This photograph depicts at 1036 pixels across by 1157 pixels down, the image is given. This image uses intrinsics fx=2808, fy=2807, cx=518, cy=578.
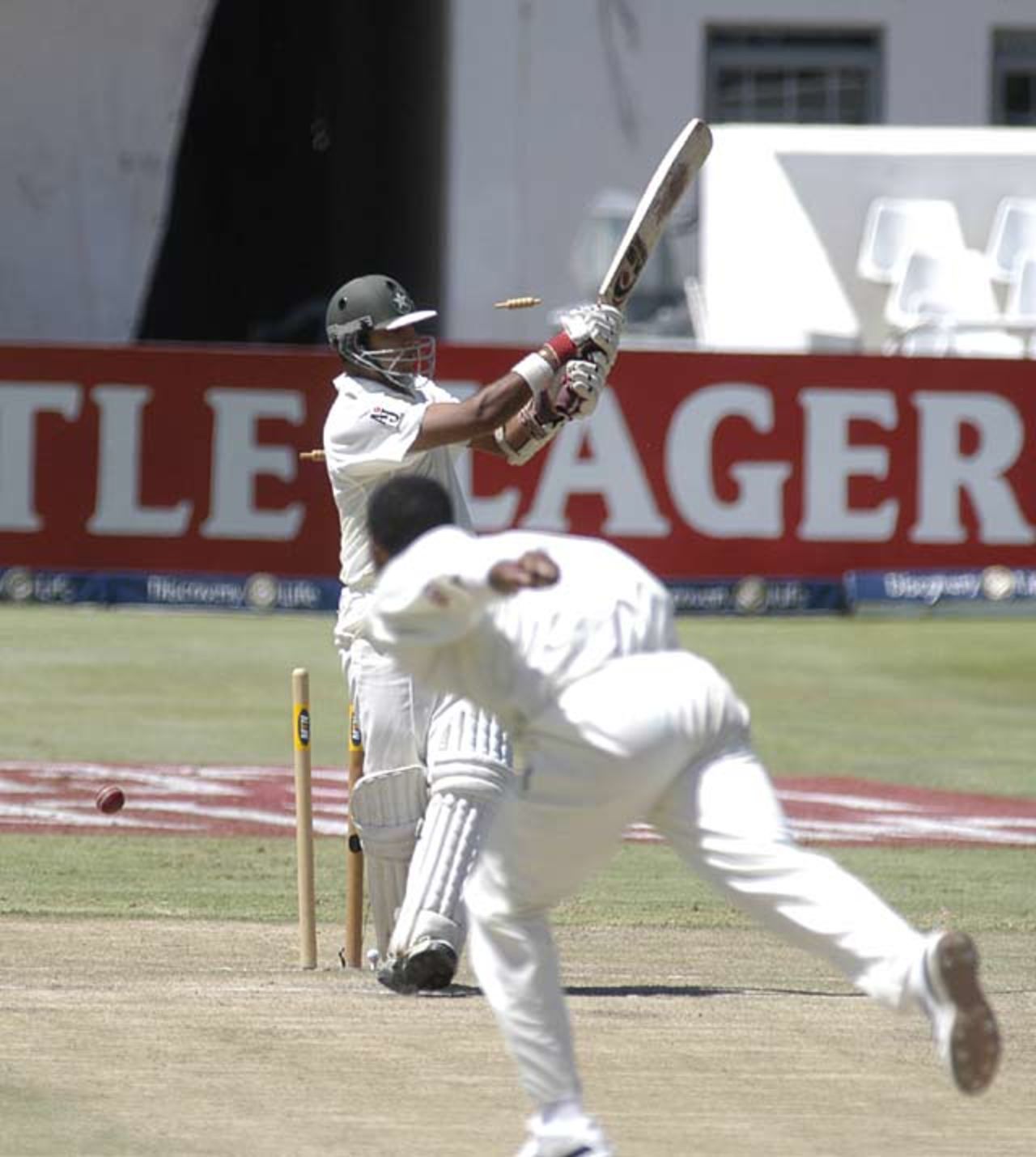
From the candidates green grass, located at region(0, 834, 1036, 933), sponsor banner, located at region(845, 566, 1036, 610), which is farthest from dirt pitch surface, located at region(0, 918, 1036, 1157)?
sponsor banner, located at region(845, 566, 1036, 610)

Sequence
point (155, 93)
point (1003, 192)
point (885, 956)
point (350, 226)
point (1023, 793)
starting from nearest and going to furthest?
point (885, 956) < point (1023, 793) < point (1003, 192) < point (155, 93) < point (350, 226)

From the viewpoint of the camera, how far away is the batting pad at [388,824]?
8922 millimetres

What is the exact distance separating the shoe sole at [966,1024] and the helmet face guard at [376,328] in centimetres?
353

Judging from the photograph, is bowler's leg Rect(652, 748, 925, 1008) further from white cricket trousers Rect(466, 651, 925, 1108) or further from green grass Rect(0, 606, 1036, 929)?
green grass Rect(0, 606, 1036, 929)

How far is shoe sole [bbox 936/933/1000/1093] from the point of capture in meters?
5.98

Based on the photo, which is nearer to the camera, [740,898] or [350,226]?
[740,898]

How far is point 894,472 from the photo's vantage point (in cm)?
2228

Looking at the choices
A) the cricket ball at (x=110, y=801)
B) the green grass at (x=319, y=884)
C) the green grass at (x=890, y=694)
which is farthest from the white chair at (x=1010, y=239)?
the cricket ball at (x=110, y=801)

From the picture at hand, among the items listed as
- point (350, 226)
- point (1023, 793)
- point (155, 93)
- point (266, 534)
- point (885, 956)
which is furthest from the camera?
point (350, 226)

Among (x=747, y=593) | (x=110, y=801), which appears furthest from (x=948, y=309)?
(x=110, y=801)

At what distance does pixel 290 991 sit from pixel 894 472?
14109mm

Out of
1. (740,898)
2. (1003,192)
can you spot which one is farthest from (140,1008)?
(1003,192)

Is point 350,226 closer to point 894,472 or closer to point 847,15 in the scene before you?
point 847,15

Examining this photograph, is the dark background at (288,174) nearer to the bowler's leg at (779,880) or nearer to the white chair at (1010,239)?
the white chair at (1010,239)
